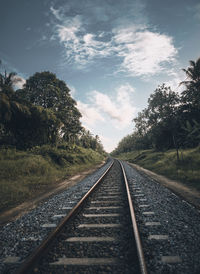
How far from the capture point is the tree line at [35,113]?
10.8 metres

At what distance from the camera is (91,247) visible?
2.30 metres

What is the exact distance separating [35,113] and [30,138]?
246cm

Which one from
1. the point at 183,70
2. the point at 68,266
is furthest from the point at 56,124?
the point at 183,70

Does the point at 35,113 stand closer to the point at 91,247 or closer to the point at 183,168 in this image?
the point at 91,247

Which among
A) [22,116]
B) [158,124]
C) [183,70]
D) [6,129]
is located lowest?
Answer: [158,124]

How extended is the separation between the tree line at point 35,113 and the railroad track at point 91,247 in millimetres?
9544

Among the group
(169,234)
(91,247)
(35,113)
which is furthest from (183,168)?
(35,113)

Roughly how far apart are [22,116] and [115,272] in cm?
1213

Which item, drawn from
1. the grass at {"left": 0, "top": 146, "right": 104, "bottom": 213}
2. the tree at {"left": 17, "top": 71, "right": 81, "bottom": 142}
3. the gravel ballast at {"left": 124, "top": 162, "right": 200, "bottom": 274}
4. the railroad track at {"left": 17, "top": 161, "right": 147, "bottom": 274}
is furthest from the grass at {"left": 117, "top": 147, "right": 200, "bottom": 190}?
the tree at {"left": 17, "top": 71, "right": 81, "bottom": 142}

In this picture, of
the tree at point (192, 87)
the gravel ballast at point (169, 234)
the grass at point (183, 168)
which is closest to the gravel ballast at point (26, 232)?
the gravel ballast at point (169, 234)

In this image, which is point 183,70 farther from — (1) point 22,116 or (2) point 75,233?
(2) point 75,233

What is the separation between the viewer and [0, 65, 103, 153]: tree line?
1079cm

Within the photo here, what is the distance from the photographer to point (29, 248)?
2357mm

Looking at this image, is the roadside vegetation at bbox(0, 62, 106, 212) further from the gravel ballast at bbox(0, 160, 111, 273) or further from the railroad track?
the railroad track
